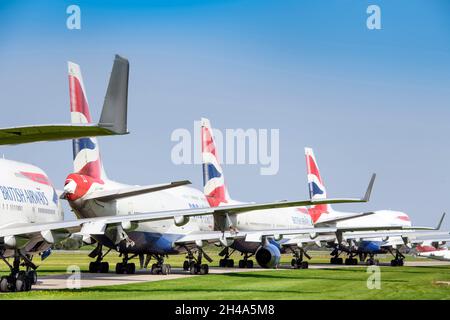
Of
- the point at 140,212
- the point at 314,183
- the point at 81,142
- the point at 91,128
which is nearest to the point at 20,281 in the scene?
the point at 81,142

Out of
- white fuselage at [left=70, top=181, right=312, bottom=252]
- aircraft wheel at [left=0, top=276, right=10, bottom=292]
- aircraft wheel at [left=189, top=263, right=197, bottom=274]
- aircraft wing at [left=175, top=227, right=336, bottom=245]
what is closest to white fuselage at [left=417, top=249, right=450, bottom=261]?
white fuselage at [left=70, top=181, right=312, bottom=252]

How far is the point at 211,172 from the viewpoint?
59750 mm

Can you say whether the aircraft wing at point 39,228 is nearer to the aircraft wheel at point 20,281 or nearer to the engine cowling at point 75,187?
the aircraft wheel at point 20,281

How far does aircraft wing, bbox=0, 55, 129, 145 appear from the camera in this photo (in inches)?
406

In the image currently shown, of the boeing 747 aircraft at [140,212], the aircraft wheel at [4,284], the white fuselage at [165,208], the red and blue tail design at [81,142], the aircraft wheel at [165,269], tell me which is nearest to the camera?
the aircraft wheel at [4,284]

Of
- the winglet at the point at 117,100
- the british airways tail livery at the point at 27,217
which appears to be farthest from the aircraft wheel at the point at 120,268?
the winglet at the point at 117,100

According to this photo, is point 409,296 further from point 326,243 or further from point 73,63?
point 326,243

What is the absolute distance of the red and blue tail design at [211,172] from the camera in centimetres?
5956

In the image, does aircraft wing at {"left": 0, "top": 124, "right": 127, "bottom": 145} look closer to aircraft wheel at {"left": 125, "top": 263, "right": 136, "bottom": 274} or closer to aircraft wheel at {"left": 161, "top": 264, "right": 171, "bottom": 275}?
aircraft wheel at {"left": 161, "top": 264, "right": 171, "bottom": 275}

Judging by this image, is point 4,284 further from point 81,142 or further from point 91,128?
point 91,128

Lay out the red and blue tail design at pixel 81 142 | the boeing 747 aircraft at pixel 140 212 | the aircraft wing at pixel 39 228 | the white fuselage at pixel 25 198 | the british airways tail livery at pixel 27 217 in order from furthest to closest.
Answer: the red and blue tail design at pixel 81 142
the boeing 747 aircraft at pixel 140 212
the white fuselage at pixel 25 198
the british airways tail livery at pixel 27 217
the aircraft wing at pixel 39 228

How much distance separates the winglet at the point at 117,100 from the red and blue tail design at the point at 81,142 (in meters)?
27.6

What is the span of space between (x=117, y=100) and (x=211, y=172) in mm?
47642
